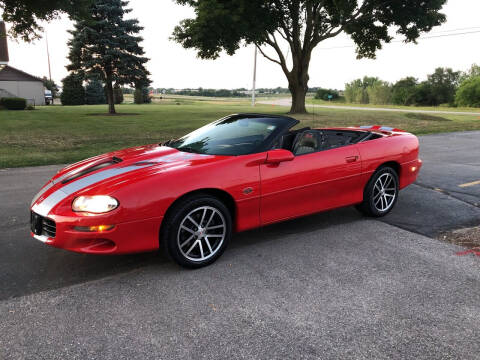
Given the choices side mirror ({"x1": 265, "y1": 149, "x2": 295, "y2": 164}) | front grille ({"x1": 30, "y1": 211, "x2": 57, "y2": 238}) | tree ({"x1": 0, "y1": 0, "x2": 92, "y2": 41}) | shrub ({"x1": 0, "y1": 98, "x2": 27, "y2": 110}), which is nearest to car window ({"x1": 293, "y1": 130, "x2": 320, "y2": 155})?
side mirror ({"x1": 265, "y1": 149, "x2": 295, "y2": 164})

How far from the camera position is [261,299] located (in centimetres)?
294

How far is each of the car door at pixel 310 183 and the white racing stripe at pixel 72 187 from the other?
1.22 metres

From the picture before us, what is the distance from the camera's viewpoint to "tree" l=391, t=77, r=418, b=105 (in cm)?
7126

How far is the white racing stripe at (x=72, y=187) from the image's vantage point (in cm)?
329

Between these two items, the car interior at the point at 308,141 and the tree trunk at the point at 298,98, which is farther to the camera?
the tree trunk at the point at 298,98

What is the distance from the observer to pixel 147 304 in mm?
2871

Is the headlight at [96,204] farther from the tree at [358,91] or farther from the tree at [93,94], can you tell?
the tree at [358,91]

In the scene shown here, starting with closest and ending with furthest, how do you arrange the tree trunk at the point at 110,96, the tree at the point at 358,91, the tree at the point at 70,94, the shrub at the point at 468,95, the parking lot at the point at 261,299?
the parking lot at the point at 261,299, the tree trunk at the point at 110,96, the tree at the point at 70,94, the shrub at the point at 468,95, the tree at the point at 358,91

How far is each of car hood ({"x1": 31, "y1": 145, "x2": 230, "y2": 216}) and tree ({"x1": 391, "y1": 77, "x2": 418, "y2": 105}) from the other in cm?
7552

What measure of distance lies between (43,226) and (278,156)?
7.11ft

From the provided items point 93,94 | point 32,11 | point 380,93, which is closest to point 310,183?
point 32,11

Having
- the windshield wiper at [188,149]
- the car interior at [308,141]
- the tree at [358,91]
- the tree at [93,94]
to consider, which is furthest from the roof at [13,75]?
the tree at [358,91]

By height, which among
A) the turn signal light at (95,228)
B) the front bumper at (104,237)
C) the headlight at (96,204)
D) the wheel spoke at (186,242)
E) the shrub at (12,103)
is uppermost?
the shrub at (12,103)

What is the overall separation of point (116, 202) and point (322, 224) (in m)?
2.55
